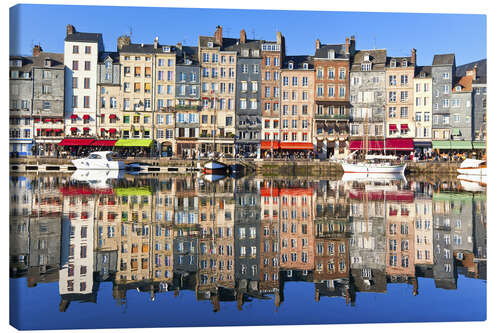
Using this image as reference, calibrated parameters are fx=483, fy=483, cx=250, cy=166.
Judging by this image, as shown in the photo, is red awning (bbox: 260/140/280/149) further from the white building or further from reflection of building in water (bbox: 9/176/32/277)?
reflection of building in water (bbox: 9/176/32/277)

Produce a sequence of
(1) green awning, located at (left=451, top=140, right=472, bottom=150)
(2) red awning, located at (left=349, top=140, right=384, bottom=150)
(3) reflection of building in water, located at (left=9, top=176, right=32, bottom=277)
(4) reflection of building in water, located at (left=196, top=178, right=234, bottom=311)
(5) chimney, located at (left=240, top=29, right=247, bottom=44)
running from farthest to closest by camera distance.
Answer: (5) chimney, located at (left=240, top=29, right=247, bottom=44) → (2) red awning, located at (left=349, top=140, right=384, bottom=150) → (1) green awning, located at (left=451, top=140, right=472, bottom=150) → (4) reflection of building in water, located at (left=196, top=178, right=234, bottom=311) → (3) reflection of building in water, located at (left=9, top=176, right=32, bottom=277)

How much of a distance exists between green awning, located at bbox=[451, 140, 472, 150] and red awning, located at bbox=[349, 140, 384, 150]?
6502mm

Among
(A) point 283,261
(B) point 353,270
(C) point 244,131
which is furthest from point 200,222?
(C) point 244,131

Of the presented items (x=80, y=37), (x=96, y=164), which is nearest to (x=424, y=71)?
(x=96, y=164)

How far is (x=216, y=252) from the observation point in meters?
9.25

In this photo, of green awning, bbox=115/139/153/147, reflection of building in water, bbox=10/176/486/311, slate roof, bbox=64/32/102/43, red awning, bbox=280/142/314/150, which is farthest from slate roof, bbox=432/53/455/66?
reflection of building in water, bbox=10/176/486/311

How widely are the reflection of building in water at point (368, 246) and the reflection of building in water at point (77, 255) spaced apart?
3908 millimetres

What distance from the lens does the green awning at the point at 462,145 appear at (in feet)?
145

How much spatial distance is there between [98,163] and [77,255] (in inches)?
1257

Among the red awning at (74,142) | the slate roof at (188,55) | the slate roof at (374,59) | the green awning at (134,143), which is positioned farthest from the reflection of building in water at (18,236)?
the slate roof at (374,59)

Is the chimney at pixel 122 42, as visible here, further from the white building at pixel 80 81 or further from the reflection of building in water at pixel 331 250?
the reflection of building in water at pixel 331 250

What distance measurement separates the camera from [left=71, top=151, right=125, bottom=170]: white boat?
39125 millimetres

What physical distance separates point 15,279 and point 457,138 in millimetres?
45338

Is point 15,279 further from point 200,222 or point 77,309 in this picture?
point 200,222
